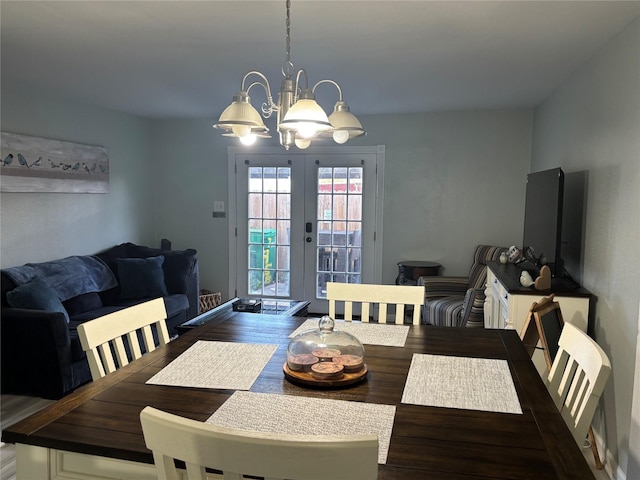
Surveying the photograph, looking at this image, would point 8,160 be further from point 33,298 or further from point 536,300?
point 536,300

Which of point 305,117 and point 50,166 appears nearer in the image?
point 305,117

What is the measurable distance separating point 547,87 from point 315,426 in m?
3.71

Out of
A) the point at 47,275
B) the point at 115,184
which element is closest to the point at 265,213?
the point at 115,184

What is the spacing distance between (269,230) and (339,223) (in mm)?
820

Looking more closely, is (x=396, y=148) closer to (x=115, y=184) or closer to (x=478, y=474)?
(x=115, y=184)

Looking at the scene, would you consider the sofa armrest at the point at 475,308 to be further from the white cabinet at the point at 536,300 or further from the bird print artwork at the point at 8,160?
the bird print artwork at the point at 8,160

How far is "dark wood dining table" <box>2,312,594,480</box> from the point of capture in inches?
45.6

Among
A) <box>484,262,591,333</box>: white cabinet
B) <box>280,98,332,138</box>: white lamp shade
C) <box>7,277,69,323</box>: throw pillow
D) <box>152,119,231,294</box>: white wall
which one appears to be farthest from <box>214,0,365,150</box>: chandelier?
<box>152,119,231,294</box>: white wall

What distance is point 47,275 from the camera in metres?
4.11

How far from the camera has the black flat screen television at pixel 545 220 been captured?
3.12 m

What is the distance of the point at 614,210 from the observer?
2.70m

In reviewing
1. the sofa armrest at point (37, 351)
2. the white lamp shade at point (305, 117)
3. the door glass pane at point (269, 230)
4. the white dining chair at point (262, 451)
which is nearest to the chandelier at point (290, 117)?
the white lamp shade at point (305, 117)

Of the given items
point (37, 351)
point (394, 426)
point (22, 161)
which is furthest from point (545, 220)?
point (22, 161)

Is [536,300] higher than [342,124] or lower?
lower
